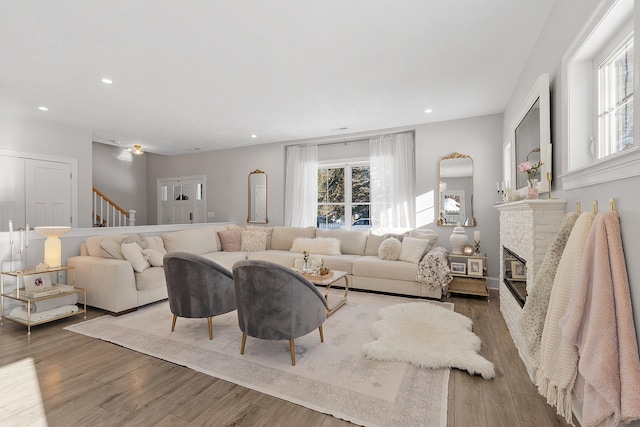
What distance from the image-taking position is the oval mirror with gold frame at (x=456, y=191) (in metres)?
4.77

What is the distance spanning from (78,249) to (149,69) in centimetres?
266

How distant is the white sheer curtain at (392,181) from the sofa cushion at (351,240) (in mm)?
432

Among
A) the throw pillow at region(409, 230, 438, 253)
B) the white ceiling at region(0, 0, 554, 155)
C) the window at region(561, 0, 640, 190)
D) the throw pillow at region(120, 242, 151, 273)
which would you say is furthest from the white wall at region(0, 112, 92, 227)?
the window at region(561, 0, 640, 190)

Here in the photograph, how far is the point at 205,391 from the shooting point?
2.01m

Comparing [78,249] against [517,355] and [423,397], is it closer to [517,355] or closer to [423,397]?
[423,397]

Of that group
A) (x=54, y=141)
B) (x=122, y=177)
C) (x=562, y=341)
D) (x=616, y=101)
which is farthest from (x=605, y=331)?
(x=122, y=177)

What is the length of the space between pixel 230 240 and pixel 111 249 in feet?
7.25

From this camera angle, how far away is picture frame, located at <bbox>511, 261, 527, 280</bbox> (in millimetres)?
2570

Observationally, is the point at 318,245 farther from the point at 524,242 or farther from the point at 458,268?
the point at 524,242

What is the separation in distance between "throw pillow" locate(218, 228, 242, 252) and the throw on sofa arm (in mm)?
2186

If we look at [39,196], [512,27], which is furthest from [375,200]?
[39,196]

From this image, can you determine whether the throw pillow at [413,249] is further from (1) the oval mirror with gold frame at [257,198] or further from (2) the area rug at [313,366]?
(1) the oval mirror with gold frame at [257,198]

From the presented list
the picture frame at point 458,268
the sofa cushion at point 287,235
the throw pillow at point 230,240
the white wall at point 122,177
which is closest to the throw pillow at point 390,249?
the picture frame at point 458,268

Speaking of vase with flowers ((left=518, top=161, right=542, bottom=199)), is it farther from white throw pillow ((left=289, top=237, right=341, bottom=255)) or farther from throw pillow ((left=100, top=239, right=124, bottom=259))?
throw pillow ((left=100, top=239, right=124, bottom=259))
